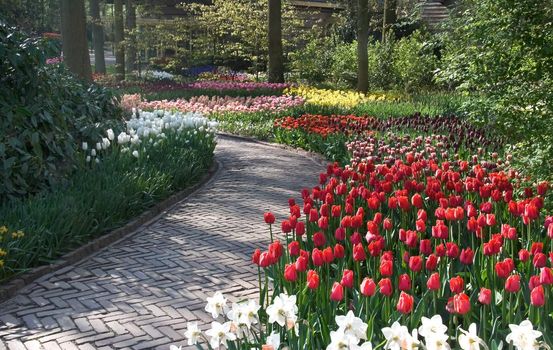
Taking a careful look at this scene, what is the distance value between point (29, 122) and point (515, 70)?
487cm

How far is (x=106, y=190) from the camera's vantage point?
7.05 metres

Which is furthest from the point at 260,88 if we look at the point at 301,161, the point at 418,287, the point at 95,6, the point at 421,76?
the point at 418,287

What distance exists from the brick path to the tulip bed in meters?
0.27

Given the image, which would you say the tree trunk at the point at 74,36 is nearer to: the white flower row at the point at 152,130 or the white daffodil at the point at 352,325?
the white flower row at the point at 152,130

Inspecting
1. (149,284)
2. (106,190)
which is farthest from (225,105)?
(149,284)

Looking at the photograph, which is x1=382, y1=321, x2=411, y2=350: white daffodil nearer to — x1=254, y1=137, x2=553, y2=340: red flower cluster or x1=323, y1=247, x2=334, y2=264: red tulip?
x1=254, y1=137, x2=553, y2=340: red flower cluster

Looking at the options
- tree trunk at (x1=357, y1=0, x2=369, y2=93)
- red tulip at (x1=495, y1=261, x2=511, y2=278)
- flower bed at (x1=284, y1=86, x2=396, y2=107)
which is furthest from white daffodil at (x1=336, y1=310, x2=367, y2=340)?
tree trunk at (x1=357, y1=0, x2=369, y2=93)

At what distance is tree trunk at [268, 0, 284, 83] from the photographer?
22422 mm

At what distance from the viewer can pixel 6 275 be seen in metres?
5.33

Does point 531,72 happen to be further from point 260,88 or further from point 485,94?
point 260,88

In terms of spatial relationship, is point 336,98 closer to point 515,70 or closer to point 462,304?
point 515,70

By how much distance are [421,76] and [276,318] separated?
20.9 m

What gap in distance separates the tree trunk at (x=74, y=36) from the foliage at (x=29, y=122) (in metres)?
6.50

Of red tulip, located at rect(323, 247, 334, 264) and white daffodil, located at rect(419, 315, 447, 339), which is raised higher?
white daffodil, located at rect(419, 315, 447, 339)
